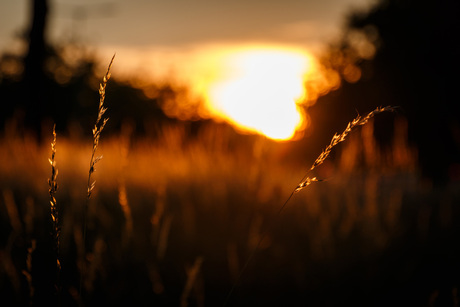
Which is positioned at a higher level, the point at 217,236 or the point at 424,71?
the point at 424,71

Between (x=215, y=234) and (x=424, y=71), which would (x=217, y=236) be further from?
(x=424, y=71)

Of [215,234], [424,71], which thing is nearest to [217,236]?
[215,234]

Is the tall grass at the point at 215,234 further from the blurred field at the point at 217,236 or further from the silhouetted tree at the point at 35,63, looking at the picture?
the silhouetted tree at the point at 35,63

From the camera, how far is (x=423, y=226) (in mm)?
4727

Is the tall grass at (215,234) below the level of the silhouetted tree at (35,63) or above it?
below

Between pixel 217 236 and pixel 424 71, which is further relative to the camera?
pixel 424 71

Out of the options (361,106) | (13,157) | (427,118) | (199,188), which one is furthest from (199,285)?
(361,106)

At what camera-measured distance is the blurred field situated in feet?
10.5

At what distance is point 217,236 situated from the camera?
4199mm

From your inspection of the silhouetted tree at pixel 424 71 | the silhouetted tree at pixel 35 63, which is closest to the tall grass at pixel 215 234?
the silhouetted tree at pixel 35 63

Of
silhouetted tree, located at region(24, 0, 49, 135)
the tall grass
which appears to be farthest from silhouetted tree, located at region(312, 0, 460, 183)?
silhouetted tree, located at region(24, 0, 49, 135)

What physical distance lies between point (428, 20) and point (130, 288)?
10.5 meters

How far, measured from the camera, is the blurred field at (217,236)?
10.5 feet

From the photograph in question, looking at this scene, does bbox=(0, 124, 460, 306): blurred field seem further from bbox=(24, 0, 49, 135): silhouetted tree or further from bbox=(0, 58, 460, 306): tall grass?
bbox=(24, 0, 49, 135): silhouetted tree
